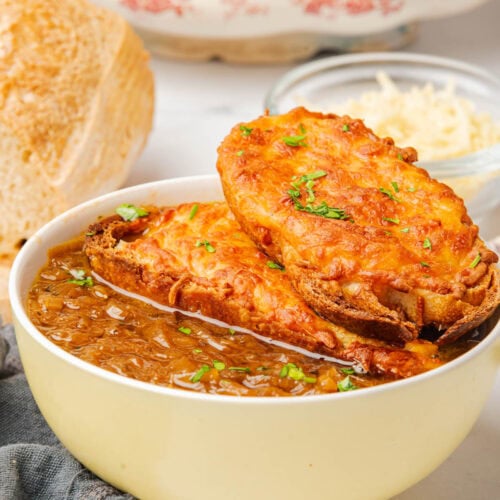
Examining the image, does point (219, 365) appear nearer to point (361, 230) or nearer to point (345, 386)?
point (345, 386)

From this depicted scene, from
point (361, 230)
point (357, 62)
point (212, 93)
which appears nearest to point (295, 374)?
point (361, 230)

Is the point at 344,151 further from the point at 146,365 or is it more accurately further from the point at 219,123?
the point at 219,123

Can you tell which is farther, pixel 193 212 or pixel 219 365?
pixel 193 212

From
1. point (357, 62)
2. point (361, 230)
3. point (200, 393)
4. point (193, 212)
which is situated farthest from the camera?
point (357, 62)

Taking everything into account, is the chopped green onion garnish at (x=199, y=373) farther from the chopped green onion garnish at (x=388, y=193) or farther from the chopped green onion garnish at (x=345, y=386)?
the chopped green onion garnish at (x=388, y=193)

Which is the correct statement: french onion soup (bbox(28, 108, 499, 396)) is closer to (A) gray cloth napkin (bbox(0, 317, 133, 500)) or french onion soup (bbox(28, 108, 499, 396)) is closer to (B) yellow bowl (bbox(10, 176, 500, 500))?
(B) yellow bowl (bbox(10, 176, 500, 500))

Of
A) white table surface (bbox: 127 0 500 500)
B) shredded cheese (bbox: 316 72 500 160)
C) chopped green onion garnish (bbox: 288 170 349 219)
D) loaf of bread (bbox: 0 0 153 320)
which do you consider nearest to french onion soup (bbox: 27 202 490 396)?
chopped green onion garnish (bbox: 288 170 349 219)

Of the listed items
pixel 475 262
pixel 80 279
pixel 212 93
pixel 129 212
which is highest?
pixel 475 262
